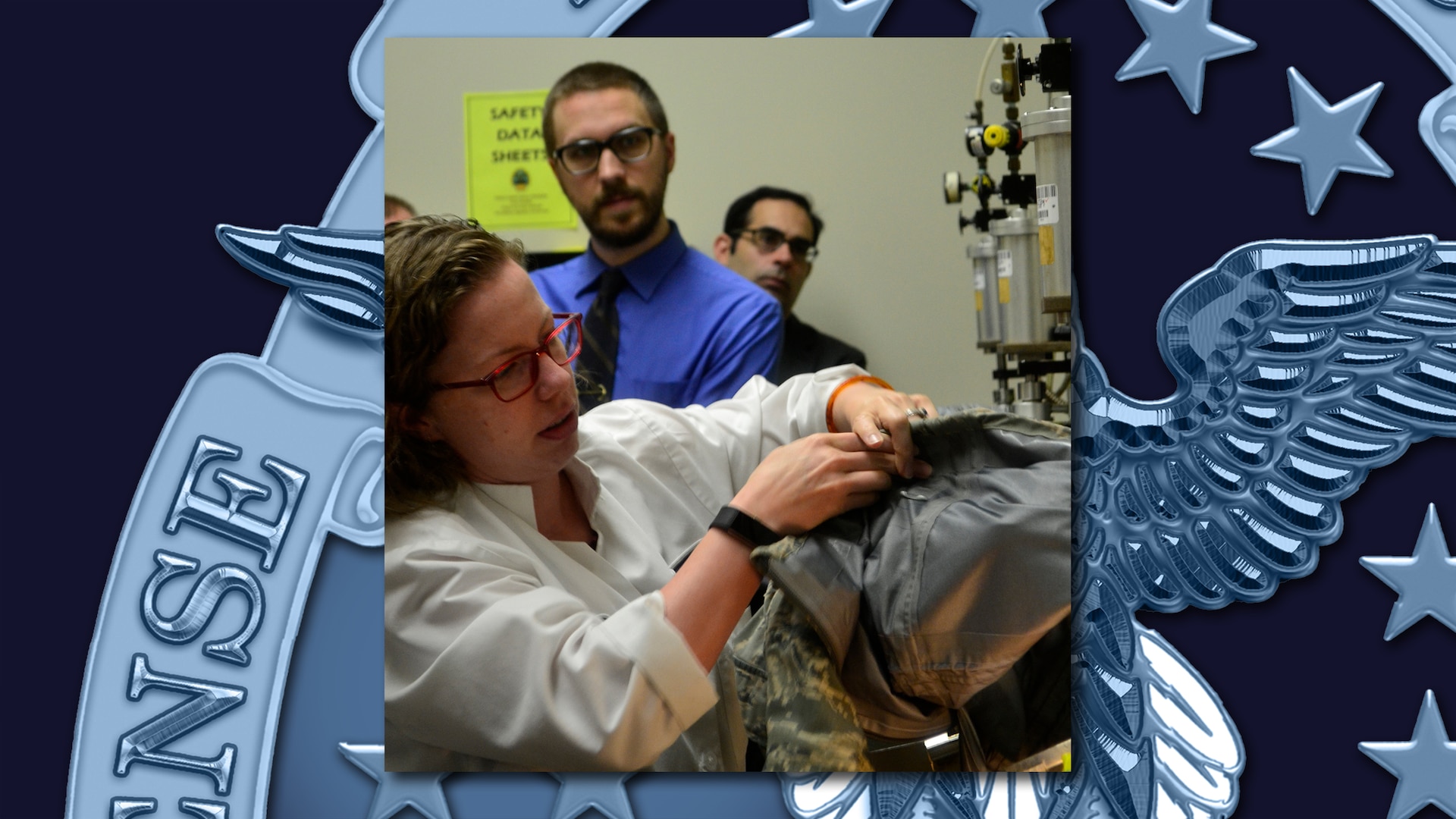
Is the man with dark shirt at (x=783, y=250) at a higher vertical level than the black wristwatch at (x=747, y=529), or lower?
higher

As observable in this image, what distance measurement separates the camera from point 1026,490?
195 cm

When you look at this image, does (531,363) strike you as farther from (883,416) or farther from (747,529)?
(883,416)

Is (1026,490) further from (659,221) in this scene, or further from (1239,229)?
(659,221)

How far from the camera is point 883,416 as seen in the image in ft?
6.27

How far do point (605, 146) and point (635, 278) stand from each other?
0.21 m

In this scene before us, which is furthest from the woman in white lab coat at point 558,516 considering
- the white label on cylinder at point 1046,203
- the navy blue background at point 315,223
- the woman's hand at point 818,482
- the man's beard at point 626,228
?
the white label on cylinder at point 1046,203

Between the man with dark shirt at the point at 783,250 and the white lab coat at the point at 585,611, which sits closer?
the white lab coat at the point at 585,611

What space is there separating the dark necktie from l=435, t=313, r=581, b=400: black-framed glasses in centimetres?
1

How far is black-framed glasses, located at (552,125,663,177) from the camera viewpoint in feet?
6.41

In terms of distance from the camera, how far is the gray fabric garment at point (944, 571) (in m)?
1.87

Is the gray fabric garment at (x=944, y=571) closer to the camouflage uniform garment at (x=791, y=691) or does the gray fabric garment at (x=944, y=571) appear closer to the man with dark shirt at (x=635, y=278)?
the camouflage uniform garment at (x=791, y=691)

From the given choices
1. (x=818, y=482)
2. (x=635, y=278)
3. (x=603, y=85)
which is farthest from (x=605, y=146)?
(x=818, y=482)

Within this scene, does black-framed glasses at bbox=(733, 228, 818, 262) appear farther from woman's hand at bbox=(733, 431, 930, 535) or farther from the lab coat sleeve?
the lab coat sleeve

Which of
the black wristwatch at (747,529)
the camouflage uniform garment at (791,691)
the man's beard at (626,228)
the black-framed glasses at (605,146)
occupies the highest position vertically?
the black-framed glasses at (605,146)
